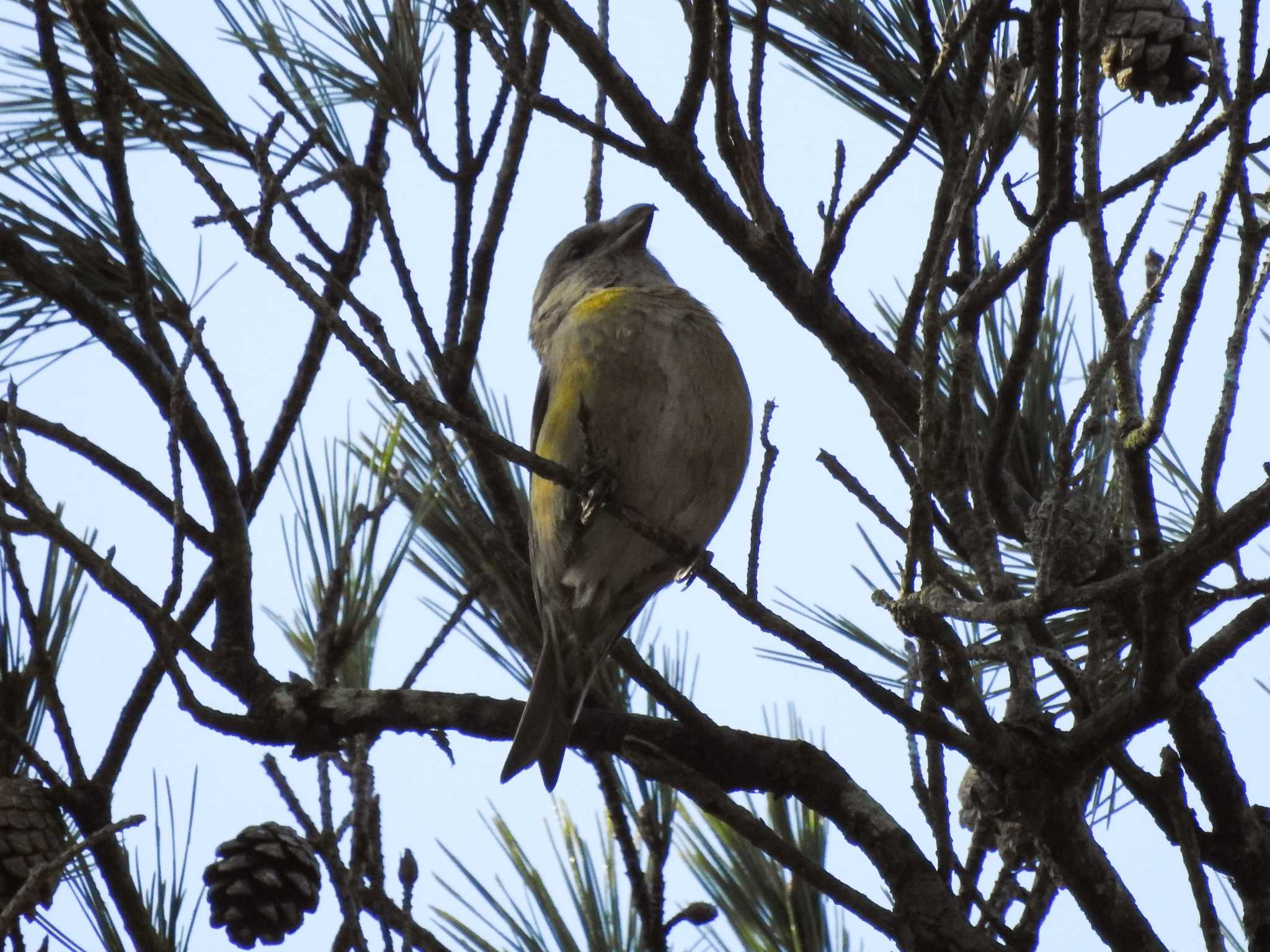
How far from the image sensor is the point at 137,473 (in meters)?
2.67

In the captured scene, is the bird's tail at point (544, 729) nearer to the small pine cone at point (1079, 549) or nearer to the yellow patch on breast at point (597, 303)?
the yellow patch on breast at point (597, 303)

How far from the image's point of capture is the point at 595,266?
439 cm

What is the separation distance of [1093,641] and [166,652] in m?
1.54

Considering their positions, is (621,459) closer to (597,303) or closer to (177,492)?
(597,303)

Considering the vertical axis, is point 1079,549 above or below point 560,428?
below

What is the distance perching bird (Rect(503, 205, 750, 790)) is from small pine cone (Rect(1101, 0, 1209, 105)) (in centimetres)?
A: 114

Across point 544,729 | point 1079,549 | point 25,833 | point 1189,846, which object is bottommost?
point 25,833

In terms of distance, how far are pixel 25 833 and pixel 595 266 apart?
2.40 m

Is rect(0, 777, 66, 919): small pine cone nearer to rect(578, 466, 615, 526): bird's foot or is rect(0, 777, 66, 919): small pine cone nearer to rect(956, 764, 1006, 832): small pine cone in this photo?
rect(578, 466, 615, 526): bird's foot

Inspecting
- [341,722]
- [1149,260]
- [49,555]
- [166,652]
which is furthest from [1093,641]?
[49,555]

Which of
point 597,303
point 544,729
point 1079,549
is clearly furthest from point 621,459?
point 1079,549

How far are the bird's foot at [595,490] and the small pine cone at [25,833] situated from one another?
122 cm

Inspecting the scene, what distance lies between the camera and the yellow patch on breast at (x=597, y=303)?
373 cm

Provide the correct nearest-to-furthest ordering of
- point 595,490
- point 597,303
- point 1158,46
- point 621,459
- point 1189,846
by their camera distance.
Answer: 1. point 1189,846
2. point 1158,46
3. point 595,490
4. point 621,459
5. point 597,303
